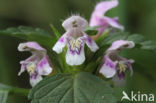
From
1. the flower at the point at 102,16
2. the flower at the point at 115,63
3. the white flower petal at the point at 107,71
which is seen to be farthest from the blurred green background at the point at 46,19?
the white flower petal at the point at 107,71

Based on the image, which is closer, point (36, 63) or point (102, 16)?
point (36, 63)

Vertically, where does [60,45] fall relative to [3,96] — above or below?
above

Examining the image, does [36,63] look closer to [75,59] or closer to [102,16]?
→ [75,59]

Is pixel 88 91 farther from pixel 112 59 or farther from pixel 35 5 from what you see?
pixel 35 5

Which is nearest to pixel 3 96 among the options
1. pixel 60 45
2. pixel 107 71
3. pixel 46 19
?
pixel 60 45

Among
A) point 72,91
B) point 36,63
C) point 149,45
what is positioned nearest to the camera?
point 72,91

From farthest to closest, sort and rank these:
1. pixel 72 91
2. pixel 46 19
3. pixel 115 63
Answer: pixel 46 19
pixel 115 63
pixel 72 91

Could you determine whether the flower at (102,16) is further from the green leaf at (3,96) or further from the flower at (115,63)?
the green leaf at (3,96)

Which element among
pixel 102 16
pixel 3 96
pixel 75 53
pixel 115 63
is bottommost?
pixel 3 96
